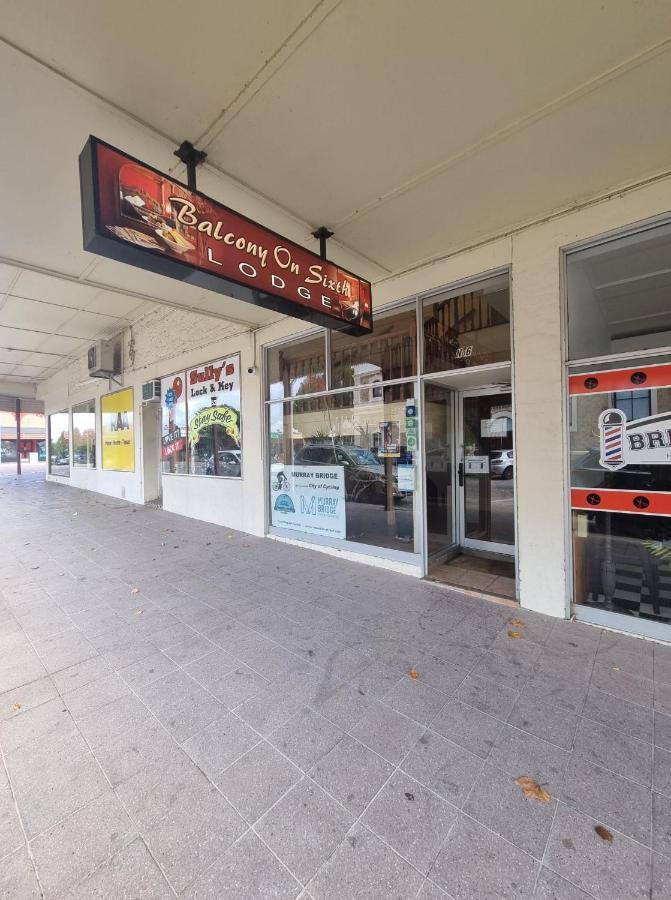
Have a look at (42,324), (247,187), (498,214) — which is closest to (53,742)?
(247,187)

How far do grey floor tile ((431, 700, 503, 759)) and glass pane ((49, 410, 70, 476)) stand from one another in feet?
48.3

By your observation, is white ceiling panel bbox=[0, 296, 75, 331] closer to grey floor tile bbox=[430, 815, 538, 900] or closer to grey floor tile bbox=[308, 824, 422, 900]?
grey floor tile bbox=[308, 824, 422, 900]

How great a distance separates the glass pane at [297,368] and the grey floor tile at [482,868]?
14.6 ft

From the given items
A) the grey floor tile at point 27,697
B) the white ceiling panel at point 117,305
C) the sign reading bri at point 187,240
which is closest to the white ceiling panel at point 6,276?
the white ceiling panel at point 117,305

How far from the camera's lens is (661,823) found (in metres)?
1.48

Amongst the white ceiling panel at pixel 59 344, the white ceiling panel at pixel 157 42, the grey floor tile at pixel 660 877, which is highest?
the white ceiling panel at pixel 59 344

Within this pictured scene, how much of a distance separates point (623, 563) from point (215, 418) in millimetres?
6087

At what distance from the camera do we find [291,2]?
1.71m

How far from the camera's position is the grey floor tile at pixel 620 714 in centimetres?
197

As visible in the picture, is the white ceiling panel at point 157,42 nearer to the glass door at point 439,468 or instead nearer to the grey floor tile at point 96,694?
the glass door at point 439,468

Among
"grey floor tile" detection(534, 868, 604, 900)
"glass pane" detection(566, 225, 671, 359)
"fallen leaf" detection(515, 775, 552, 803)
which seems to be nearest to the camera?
"grey floor tile" detection(534, 868, 604, 900)

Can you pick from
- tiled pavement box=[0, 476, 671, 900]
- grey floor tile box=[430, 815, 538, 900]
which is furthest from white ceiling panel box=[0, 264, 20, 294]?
grey floor tile box=[430, 815, 538, 900]

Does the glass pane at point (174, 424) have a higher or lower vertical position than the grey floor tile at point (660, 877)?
higher

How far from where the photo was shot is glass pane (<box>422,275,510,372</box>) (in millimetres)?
3705
